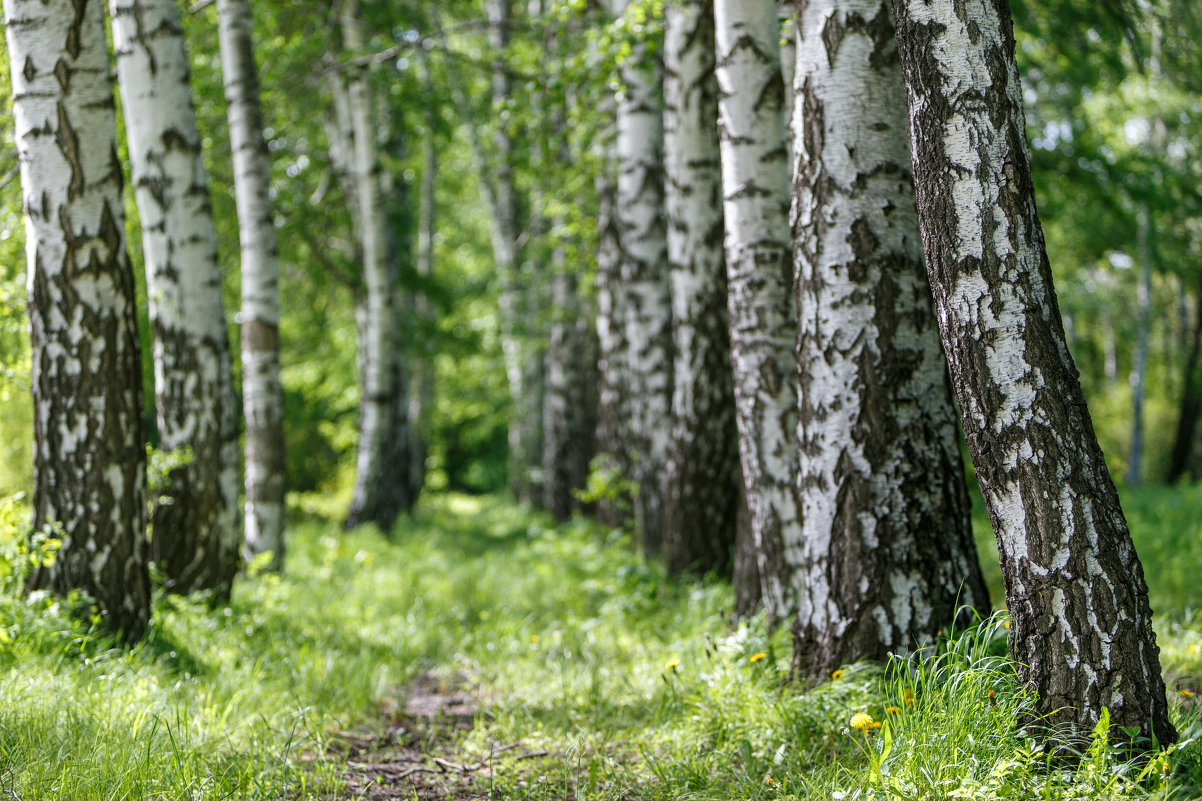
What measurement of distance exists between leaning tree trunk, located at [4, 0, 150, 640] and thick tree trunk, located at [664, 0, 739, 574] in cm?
329

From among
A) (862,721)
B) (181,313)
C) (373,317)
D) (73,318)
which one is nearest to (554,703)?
(862,721)

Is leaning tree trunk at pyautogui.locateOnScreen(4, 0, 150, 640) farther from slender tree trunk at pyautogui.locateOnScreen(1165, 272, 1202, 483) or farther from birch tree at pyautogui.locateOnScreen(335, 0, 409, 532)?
slender tree trunk at pyautogui.locateOnScreen(1165, 272, 1202, 483)

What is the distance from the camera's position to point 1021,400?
2338 millimetres

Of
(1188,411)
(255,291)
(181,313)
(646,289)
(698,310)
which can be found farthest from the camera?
(1188,411)

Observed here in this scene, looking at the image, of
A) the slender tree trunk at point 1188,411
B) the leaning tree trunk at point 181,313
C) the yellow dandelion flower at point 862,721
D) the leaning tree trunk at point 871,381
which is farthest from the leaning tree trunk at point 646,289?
the slender tree trunk at point 1188,411

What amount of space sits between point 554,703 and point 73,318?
109 inches

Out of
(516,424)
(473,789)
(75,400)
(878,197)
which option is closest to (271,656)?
(75,400)

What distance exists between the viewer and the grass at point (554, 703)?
238 cm

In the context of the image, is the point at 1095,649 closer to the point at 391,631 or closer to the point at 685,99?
the point at 391,631

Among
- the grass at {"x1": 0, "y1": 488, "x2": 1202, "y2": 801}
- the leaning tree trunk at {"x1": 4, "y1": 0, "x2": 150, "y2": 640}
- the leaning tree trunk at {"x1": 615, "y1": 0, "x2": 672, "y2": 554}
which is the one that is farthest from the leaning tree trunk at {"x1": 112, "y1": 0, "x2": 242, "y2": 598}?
the leaning tree trunk at {"x1": 615, "y1": 0, "x2": 672, "y2": 554}

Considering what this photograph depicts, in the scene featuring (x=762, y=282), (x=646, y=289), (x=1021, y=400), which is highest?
(x=646, y=289)

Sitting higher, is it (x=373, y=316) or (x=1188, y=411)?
(x=373, y=316)

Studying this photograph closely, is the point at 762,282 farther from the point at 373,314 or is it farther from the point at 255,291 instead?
the point at 373,314

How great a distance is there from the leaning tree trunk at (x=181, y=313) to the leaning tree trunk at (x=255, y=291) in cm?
132
